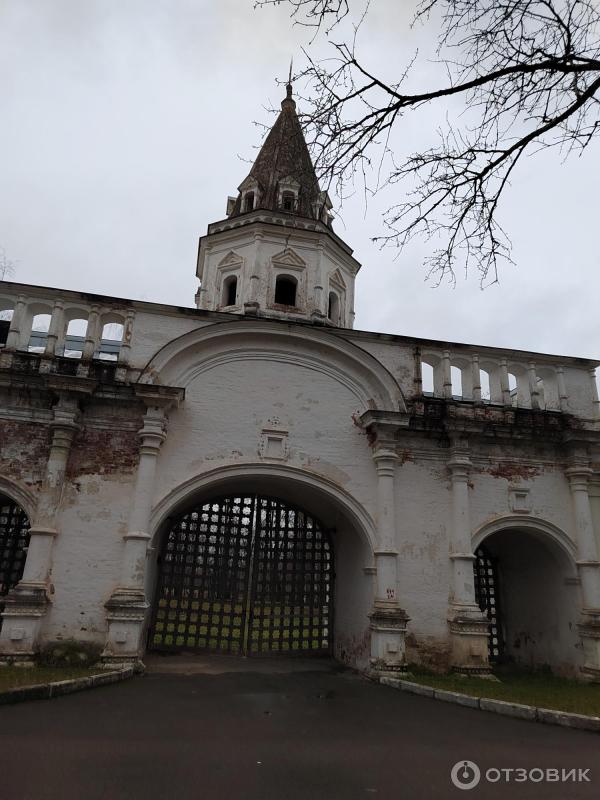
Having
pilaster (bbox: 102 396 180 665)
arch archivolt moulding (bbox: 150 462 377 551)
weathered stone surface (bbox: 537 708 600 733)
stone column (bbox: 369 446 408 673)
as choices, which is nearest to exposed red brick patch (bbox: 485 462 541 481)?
stone column (bbox: 369 446 408 673)

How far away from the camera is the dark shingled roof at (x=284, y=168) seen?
4895mm

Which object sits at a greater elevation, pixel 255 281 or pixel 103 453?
pixel 255 281

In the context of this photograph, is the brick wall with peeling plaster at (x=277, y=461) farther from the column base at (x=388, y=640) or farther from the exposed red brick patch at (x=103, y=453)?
the column base at (x=388, y=640)

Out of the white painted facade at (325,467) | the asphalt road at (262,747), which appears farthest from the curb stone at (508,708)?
the white painted facade at (325,467)

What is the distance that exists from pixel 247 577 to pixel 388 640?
3.30 meters

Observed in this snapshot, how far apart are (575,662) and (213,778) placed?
8.31 metres

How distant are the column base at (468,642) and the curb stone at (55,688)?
17.4 ft

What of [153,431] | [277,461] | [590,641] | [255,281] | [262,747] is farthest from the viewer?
[255,281]

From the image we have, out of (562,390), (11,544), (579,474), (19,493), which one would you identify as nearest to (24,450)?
(19,493)

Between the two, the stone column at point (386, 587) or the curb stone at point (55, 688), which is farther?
the stone column at point (386, 587)

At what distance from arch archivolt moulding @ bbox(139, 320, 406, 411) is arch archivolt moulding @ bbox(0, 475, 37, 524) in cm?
311

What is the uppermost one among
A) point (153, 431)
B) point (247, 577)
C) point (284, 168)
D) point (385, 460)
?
point (284, 168)

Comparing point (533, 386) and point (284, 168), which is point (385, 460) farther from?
point (284, 168)

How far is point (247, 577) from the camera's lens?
11.3 m
